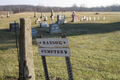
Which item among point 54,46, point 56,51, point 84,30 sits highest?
point 54,46

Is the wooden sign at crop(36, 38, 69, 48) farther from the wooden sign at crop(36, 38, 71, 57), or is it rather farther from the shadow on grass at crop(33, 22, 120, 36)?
the shadow on grass at crop(33, 22, 120, 36)

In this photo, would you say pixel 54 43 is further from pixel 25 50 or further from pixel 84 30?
pixel 84 30

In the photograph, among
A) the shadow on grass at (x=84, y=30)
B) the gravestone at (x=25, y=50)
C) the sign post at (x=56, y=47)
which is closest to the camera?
the gravestone at (x=25, y=50)

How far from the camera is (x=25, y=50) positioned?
9.19 feet

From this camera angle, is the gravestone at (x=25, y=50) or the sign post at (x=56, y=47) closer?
the gravestone at (x=25, y=50)

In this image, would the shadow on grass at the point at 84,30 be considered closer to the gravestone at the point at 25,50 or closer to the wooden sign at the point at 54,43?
the wooden sign at the point at 54,43

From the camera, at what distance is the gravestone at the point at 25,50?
2760mm

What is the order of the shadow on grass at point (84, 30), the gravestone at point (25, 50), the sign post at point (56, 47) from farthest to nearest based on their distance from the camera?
the shadow on grass at point (84, 30)
the sign post at point (56, 47)
the gravestone at point (25, 50)

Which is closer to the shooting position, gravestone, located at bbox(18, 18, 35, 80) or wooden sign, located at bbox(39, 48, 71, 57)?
gravestone, located at bbox(18, 18, 35, 80)

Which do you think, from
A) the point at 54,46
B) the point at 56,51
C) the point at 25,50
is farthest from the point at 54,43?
the point at 25,50

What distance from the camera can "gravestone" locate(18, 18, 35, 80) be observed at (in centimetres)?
276

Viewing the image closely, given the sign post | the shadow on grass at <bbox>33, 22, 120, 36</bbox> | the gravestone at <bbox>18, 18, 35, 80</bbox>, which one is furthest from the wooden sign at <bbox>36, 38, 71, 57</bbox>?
the shadow on grass at <bbox>33, 22, 120, 36</bbox>

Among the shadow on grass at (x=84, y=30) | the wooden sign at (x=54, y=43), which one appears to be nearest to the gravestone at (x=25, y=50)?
the wooden sign at (x=54, y=43)

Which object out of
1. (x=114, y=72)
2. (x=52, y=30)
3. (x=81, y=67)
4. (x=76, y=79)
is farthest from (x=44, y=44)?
(x=52, y=30)
